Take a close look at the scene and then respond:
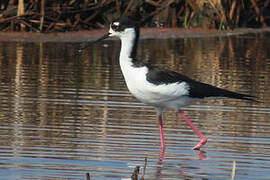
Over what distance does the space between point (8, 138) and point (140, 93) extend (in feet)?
4.82

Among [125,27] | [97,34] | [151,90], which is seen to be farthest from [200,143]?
[97,34]

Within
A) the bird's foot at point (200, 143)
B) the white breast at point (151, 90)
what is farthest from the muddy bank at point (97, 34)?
the bird's foot at point (200, 143)

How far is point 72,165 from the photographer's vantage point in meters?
7.14

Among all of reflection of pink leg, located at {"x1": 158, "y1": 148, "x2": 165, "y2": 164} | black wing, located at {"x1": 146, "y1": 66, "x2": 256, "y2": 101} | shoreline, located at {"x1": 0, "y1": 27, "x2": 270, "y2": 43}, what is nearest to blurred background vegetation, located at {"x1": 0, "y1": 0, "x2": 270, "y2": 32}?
shoreline, located at {"x1": 0, "y1": 27, "x2": 270, "y2": 43}

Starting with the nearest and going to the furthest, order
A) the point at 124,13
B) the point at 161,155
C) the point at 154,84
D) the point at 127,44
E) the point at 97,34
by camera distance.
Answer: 1. the point at 161,155
2. the point at 154,84
3. the point at 127,44
4. the point at 97,34
5. the point at 124,13

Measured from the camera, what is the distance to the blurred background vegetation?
20125 mm

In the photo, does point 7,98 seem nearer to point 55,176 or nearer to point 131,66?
point 131,66

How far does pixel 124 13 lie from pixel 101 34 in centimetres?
130

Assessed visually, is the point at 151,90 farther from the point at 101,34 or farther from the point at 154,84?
the point at 101,34

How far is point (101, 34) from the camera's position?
Answer: 20406 millimetres

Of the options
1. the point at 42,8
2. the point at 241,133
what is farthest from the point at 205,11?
the point at 241,133

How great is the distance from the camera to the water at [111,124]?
23.7ft

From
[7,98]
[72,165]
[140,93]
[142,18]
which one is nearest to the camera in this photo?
[72,165]

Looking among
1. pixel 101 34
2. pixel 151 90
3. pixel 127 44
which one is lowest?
pixel 101 34
